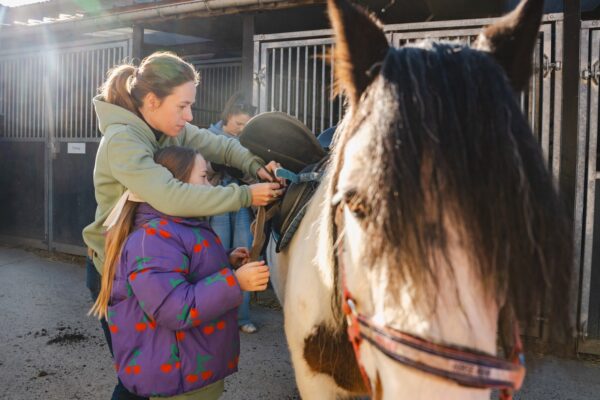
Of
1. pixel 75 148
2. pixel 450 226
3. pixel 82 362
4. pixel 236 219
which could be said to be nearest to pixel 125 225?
pixel 450 226

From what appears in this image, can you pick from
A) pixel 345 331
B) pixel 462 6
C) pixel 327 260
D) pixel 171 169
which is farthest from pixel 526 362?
pixel 462 6

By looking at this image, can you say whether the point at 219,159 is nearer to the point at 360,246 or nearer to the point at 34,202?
the point at 360,246

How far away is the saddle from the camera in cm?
221

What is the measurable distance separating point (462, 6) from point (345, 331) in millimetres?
5088

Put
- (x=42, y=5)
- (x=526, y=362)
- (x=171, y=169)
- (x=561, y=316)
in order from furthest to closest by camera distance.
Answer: (x=42, y=5) < (x=171, y=169) < (x=526, y=362) < (x=561, y=316)

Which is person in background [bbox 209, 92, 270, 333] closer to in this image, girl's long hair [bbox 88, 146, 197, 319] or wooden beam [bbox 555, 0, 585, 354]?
girl's long hair [bbox 88, 146, 197, 319]

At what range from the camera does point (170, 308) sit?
1.59 meters

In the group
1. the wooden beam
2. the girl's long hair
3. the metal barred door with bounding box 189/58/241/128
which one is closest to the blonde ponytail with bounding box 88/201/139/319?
the girl's long hair

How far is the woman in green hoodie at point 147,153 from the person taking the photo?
1746 mm

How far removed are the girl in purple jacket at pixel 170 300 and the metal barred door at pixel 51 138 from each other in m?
4.71

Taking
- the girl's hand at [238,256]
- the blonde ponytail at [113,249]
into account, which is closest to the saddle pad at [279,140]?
the girl's hand at [238,256]

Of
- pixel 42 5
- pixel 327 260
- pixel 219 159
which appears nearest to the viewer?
pixel 327 260

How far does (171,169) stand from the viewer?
1.88 metres

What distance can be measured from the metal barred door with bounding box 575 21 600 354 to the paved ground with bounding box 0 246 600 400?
1.17ft
